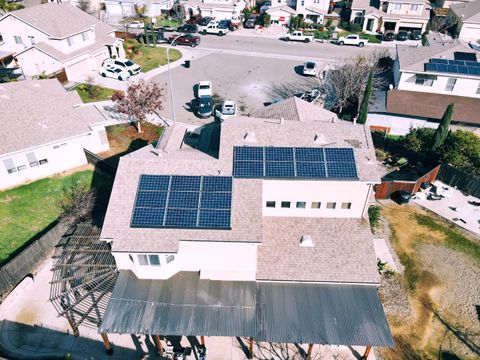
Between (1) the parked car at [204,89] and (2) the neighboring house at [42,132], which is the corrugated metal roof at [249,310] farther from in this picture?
(1) the parked car at [204,89]

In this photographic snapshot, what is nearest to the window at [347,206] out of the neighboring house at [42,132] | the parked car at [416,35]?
the neighboring house at [42,132]

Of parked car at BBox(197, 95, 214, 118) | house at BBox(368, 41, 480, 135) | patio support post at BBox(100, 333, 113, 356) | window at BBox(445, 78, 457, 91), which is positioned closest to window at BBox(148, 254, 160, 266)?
patio support post at BBox(100, 333, 113, 356)

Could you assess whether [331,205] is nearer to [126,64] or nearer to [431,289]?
[431,289]

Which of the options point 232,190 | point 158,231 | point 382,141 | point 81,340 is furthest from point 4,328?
point 382,141

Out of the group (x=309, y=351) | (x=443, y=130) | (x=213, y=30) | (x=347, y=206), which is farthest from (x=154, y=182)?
(x=213, y=30)

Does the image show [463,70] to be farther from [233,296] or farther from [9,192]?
[9,192]

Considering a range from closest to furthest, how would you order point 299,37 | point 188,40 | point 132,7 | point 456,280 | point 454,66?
1. point 456,280
2. point 454,66
3. point 188,40
4. point 299,37
5. point 132,7
